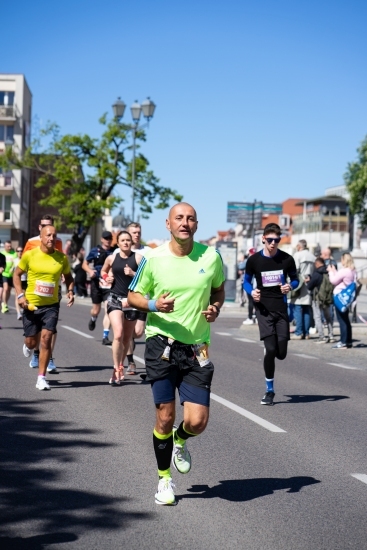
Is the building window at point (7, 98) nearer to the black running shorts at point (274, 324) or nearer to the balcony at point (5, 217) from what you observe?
the balcony at point (5, 217)

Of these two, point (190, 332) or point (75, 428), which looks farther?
point (75, 428)

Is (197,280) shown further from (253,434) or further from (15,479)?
(253,434)

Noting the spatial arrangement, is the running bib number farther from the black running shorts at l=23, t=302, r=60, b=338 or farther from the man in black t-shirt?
the man in black t-shirt

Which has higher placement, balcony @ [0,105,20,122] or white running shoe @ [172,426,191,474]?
balcony @ [0,105,20,122]

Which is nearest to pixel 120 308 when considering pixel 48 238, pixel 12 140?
pixel 48 238

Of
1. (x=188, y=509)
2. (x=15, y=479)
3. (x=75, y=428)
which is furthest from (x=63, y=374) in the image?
(x=188, y=509)

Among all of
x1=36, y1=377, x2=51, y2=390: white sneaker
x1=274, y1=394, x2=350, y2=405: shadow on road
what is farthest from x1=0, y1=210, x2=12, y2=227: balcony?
x1=274, y1=394, x2=350, y2=405: shadow on road

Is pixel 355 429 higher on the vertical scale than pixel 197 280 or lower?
lower

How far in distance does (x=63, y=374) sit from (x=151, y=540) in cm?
836

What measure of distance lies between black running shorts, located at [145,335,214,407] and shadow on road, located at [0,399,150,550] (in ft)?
2.35

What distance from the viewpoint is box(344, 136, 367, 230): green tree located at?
270 ft

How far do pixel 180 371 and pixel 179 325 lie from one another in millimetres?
288

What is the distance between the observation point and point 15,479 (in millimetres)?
6836

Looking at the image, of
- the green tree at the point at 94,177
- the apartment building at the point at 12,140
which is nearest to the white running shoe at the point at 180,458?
the green tree at the point at 94,177
